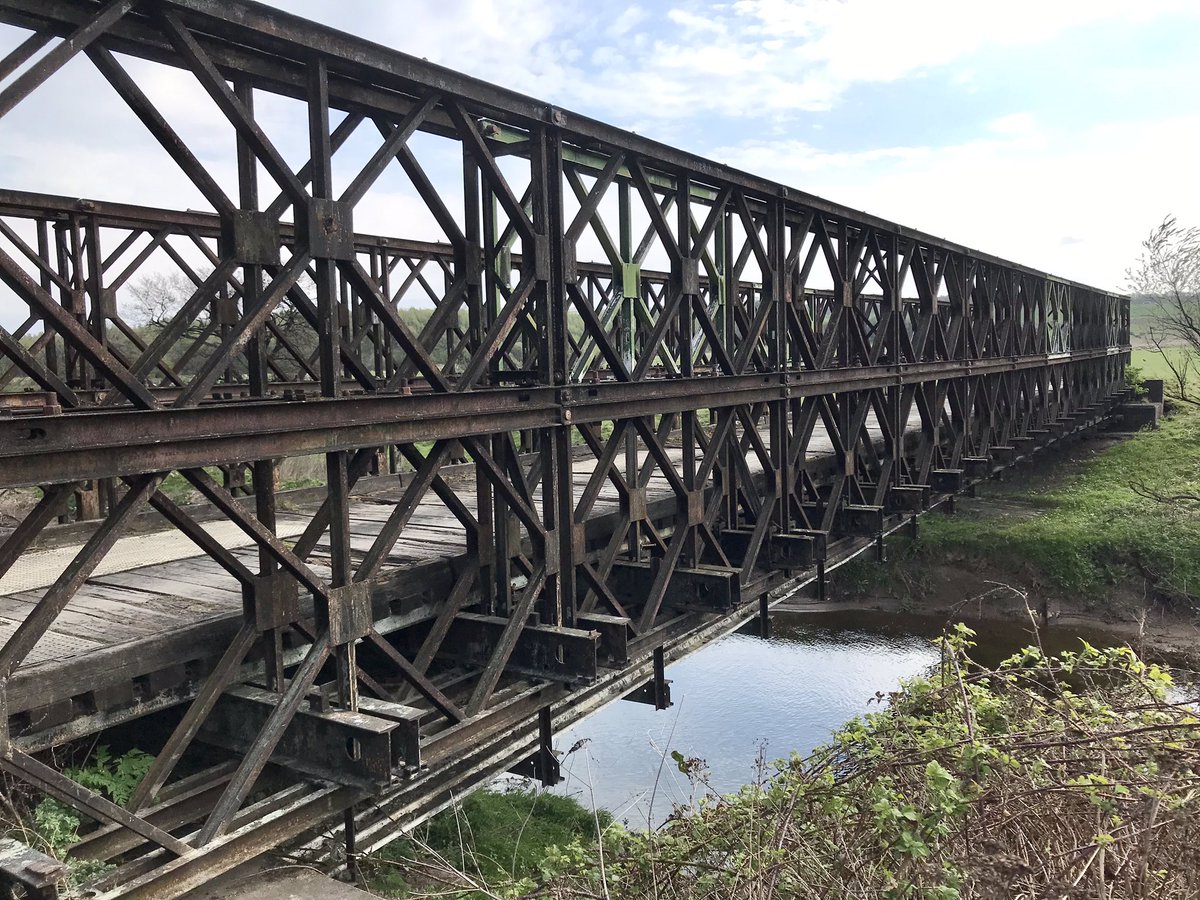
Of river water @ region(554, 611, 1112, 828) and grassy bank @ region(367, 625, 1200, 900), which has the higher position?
grassy bank @ region(367, 625, 1200, 900)

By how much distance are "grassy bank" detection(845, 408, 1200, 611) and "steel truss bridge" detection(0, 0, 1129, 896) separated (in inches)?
426

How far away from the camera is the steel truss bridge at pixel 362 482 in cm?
396

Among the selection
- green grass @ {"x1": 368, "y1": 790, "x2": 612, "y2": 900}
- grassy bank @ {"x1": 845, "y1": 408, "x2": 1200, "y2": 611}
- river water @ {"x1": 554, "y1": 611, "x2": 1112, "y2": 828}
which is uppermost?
grassy bank @ {"x1": 845, "y1": 408, "x2": 1200, "y2": 611}

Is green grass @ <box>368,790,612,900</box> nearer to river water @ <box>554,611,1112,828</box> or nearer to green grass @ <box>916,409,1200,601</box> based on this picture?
river water @ <box>554,611,1112,828</box>

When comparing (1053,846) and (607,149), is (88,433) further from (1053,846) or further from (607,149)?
(1053,846)

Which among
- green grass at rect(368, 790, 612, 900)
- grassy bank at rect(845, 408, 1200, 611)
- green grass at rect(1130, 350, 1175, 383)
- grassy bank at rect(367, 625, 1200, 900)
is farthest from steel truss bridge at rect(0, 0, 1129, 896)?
green grass at rect(1130, 350, 1175, 383)

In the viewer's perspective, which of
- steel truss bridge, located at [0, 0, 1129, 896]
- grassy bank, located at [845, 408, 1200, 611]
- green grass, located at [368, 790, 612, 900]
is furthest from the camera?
grassy bank, located at [845, 408, 1200, 611]

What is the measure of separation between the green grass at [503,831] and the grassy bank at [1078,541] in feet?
37.6

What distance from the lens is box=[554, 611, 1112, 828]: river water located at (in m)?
13.3

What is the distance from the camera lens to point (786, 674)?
59.0ft

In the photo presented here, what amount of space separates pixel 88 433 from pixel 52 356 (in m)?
9.49

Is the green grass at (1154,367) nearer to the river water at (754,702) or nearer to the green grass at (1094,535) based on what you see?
the green grass at (1094,535)

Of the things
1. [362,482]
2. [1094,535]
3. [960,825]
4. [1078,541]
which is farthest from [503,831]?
[1094,535]

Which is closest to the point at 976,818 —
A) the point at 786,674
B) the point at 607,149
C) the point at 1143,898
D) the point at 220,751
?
the point at 1143,898
